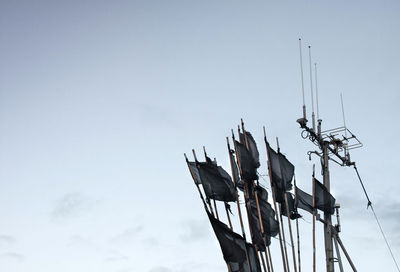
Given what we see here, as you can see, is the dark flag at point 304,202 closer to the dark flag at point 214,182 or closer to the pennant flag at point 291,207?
the pennant flag at point 291,207

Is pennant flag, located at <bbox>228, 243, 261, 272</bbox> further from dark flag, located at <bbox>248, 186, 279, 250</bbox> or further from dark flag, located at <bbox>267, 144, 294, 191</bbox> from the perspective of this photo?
dark flag, located at <bbox>267, 144, 294, 191</bbox>

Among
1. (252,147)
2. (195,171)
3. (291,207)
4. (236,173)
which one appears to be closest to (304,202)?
(291,207)

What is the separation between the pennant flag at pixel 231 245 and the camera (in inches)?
1083

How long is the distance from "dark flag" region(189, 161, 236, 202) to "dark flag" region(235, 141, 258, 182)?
5.13 ft

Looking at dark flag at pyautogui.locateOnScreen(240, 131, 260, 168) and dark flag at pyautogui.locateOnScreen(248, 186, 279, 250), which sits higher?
dark flag at pyautogui.locateOnScreen(240, 131, 260, 168)

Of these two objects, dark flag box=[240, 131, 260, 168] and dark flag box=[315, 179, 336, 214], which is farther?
dark flag box=[240, 131, 260, 168]

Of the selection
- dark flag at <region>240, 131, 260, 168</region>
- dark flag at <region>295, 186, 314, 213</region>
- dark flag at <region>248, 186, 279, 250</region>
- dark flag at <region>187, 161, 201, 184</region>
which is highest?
dark flag at <region>240, 131, 260, 168</region>

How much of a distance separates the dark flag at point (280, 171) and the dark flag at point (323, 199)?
1.51m

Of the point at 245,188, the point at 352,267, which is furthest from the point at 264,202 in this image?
the point at 352,267

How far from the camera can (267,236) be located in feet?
94.2

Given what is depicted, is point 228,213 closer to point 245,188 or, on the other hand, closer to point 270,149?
point 245,188

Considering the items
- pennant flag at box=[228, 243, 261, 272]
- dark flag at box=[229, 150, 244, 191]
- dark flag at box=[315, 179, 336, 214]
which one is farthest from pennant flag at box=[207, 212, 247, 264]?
dark flag at box=[315, 179, 336, 214]

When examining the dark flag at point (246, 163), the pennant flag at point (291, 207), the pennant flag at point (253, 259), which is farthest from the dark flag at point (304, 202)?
the pennant flag at point (253, 259)

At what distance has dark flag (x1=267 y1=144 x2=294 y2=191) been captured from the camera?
2903 cm
